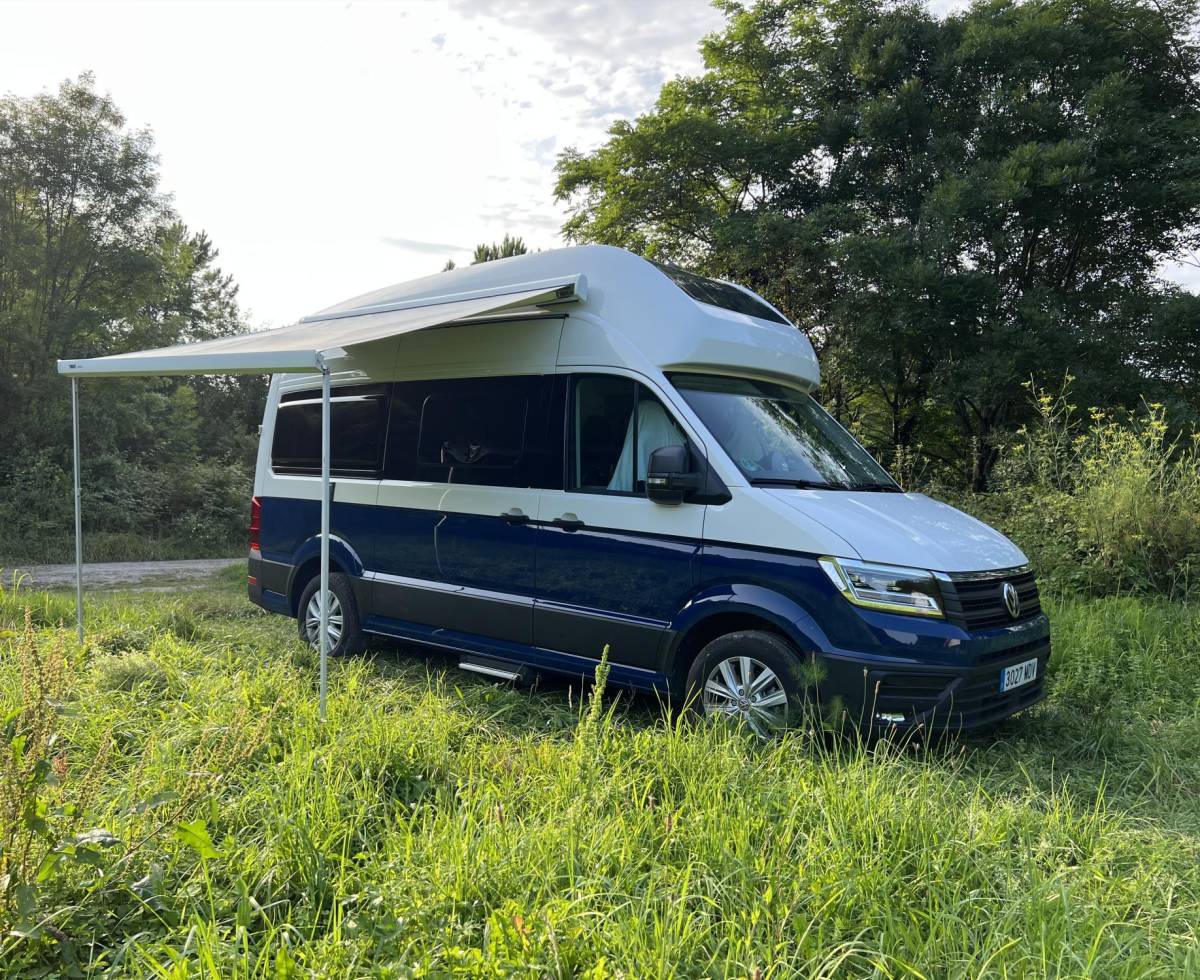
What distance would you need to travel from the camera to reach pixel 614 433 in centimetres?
476

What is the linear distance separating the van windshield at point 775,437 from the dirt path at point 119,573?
9727 mm

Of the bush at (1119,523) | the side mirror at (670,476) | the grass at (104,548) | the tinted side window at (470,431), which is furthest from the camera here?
the grass at (104,548)

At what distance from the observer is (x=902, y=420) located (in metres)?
14.3

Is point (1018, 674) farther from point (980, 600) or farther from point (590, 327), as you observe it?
point (590, 327)

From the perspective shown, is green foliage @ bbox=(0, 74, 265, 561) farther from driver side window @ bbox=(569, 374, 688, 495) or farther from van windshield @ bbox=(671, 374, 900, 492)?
van windshield @ bbox=(671, 374, 900, 492)

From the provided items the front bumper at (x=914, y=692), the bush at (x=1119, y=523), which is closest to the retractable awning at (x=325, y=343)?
the front bumper at (x=914, y=692)

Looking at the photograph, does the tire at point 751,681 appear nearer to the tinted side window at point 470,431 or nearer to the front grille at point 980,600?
the front grille at point 980,600

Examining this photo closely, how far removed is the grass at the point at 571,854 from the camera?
85.2 inches

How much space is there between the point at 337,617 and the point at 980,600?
14.6 ft

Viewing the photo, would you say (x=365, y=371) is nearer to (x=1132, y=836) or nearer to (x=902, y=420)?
(x=1132, y=836)

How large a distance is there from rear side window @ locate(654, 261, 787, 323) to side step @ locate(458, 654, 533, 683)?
2.44 meters

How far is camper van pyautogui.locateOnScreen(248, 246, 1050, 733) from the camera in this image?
12.5ft

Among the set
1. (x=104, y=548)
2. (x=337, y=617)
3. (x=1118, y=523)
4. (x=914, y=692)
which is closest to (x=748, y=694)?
(x=914, y=692)

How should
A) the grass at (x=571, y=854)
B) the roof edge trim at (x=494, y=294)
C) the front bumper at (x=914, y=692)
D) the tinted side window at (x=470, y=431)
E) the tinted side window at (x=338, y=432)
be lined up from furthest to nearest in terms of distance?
the tinted side window at (x=338, y=432)
the tinted side window at (x=470, y=431)
the roof edge trim at (x=494, y=294)
the front bumper at (x=914, y=692)
the grass at (x=571, y=854)
